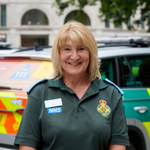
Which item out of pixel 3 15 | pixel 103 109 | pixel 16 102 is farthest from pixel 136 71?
pixel 3 15

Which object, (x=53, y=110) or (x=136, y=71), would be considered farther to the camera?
(x=136, y=71)

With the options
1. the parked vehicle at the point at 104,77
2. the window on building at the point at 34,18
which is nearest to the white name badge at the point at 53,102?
the parked vehicle at the point at 104,77

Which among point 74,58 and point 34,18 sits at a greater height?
point 34,18

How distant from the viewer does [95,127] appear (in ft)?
4.67

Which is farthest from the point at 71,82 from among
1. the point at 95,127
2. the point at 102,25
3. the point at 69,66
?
the point at 102,25

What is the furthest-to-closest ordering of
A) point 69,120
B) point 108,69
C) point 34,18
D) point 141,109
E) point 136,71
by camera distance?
point 34,18 < point 136,71 < point 108,69 < point 141,109 < point 69,120

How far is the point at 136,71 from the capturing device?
10.2ft

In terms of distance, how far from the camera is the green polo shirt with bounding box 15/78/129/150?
4.61 feet

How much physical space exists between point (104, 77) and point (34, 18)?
91.1 ft

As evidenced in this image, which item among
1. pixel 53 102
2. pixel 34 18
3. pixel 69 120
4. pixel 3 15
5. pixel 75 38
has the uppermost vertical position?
pixel 3 15

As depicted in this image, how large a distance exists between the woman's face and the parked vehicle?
1.05m

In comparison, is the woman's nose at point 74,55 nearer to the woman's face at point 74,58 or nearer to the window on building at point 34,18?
the woman's face at point 74,58

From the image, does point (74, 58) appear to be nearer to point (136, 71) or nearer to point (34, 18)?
point (136, 71)

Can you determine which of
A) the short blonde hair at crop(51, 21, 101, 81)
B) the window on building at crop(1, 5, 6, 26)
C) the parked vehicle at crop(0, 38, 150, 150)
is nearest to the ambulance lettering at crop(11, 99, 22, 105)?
the parked vehicle at crop(0, 38, 150, 150)
